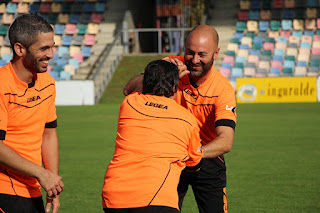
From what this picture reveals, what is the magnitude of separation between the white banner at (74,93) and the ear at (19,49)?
21.9m

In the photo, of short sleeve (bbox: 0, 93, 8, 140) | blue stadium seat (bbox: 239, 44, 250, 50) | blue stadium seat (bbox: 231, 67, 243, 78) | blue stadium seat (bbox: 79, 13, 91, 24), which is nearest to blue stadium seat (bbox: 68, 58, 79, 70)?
blue stadium seat (bbox: 79, 13, 91, 24)

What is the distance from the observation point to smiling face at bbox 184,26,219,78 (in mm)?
4715

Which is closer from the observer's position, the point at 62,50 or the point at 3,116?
the point at 3,116

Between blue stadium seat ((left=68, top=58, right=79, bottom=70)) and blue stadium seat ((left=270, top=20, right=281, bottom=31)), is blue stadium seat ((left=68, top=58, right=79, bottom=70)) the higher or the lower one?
the lower one

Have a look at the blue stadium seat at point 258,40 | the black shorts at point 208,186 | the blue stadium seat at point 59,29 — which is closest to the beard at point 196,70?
the black shorts at point 208,186

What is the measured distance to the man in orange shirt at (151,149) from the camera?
3.49 m

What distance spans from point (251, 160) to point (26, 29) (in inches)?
336

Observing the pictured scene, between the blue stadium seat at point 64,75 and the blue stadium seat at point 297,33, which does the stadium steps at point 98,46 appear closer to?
the blue stadium seat at point 64,75

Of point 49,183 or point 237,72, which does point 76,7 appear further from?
point 49,183

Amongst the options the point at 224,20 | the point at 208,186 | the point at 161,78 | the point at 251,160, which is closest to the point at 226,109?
the point at 208,186

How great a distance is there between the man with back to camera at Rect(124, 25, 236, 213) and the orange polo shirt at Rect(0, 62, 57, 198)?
0.91 meters

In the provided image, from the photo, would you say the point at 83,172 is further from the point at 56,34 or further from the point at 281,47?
the point at 56,34

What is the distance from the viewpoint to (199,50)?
471cm

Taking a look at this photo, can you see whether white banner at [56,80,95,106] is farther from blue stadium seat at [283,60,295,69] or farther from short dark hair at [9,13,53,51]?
short dark hair at [9,13,53,51]
